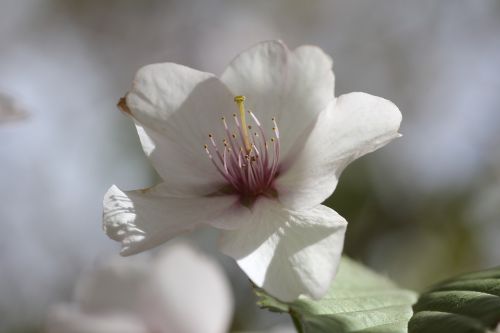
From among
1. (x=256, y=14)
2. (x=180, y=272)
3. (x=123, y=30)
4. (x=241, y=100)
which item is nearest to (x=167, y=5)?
(x=123, y=30)

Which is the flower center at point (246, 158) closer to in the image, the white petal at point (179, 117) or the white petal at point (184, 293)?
the white petal at point (179, 117)

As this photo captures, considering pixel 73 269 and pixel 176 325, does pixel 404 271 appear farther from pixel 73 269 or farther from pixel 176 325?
pixel 176 325

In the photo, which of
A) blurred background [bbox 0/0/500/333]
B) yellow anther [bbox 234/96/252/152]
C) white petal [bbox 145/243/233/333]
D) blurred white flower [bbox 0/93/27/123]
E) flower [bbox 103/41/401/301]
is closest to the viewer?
flower [bbox 103/41/401/301]

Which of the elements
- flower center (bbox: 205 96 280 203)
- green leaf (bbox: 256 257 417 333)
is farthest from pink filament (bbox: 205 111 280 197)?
green leaf (bbox: 256 257 417 333)

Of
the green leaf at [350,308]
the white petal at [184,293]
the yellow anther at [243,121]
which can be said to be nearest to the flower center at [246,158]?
the yellow anther at [243,121]

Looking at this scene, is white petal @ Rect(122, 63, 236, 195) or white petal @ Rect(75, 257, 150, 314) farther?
white petal @ Rect(75, 257, 150, 314)

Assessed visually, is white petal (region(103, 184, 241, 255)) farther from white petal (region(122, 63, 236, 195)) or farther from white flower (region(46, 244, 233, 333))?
white flower (region(46, 244, 233, 333))
